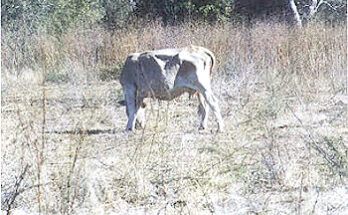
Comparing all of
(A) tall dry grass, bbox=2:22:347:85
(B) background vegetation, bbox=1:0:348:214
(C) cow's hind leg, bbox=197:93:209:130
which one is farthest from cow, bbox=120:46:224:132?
(A) tall dry grass, bbox=2:22:347:85

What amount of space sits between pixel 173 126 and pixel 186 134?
0.35 metres

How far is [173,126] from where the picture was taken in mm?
8000

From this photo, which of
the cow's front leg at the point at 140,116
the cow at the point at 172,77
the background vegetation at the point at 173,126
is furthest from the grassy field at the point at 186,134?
the cow at the point at 172,77

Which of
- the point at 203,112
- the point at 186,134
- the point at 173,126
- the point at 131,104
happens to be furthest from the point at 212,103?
the point at 131,104

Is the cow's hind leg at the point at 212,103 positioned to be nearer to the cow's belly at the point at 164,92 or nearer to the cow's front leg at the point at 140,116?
the cow's belly at the point at 164,92

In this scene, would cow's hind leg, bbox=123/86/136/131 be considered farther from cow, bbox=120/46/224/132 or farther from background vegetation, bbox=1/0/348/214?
background vegetation, bbox=1/0/348/214

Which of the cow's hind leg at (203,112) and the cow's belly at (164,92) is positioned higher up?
the cow's belly at (164,92)

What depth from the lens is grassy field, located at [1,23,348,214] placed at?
4.91m

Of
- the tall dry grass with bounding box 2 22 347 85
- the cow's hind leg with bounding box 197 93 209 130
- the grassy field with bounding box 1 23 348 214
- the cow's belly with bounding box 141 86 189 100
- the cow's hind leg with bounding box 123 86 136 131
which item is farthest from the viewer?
the tall dry grass with bounding box 2 22 347 85

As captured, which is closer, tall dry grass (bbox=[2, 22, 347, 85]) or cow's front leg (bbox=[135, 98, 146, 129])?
cow's front leg (bbox=[135, 98, 146, 129])

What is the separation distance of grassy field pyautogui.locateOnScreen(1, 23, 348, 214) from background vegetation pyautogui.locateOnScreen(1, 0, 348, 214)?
0.02 meters

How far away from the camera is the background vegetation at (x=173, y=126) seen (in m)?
4.95

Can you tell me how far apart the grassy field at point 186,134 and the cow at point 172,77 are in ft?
0.89

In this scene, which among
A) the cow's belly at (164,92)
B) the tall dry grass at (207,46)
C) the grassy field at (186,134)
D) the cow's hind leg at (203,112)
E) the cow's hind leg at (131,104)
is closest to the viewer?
the grassy field at (186,134)
